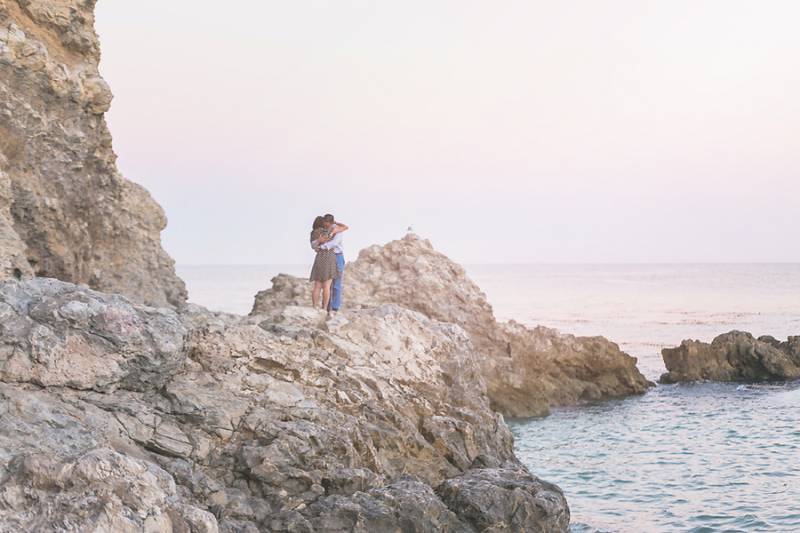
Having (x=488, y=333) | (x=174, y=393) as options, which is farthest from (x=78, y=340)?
(x=488, y=333)

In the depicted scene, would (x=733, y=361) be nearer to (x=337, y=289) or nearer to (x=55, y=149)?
(x=337, y=289)

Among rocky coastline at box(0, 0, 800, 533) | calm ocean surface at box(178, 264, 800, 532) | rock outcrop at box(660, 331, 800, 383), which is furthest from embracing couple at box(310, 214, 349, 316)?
rock outcrop at box(660, 331, 800, 383)

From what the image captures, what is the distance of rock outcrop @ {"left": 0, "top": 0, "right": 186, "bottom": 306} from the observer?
16203 mm

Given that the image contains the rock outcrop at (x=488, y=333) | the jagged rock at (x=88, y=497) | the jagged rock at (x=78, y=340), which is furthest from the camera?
the rock outcrop at (x=488, y=333)

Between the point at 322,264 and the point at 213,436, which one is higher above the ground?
the point at 322,264

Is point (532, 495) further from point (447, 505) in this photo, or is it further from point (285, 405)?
point (285, 405)

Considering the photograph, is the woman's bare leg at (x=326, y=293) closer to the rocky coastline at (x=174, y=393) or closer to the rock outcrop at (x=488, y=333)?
the rocky coastline at (x=174, y=393)

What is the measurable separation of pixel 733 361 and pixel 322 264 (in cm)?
2668

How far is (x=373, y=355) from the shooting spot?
48.2 feet

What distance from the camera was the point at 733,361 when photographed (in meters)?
36.7

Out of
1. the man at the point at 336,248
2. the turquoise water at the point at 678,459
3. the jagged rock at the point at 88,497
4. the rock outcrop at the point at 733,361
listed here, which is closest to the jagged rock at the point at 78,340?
the jagged rock at the point at 88,497

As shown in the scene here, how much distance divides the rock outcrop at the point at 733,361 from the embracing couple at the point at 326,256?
24565 mm

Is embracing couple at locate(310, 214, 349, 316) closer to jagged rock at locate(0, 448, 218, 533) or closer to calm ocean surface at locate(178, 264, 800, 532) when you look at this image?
calm ocean surface at locate(178, 264, 800, 532)

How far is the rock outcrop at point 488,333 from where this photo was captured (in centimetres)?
3166
